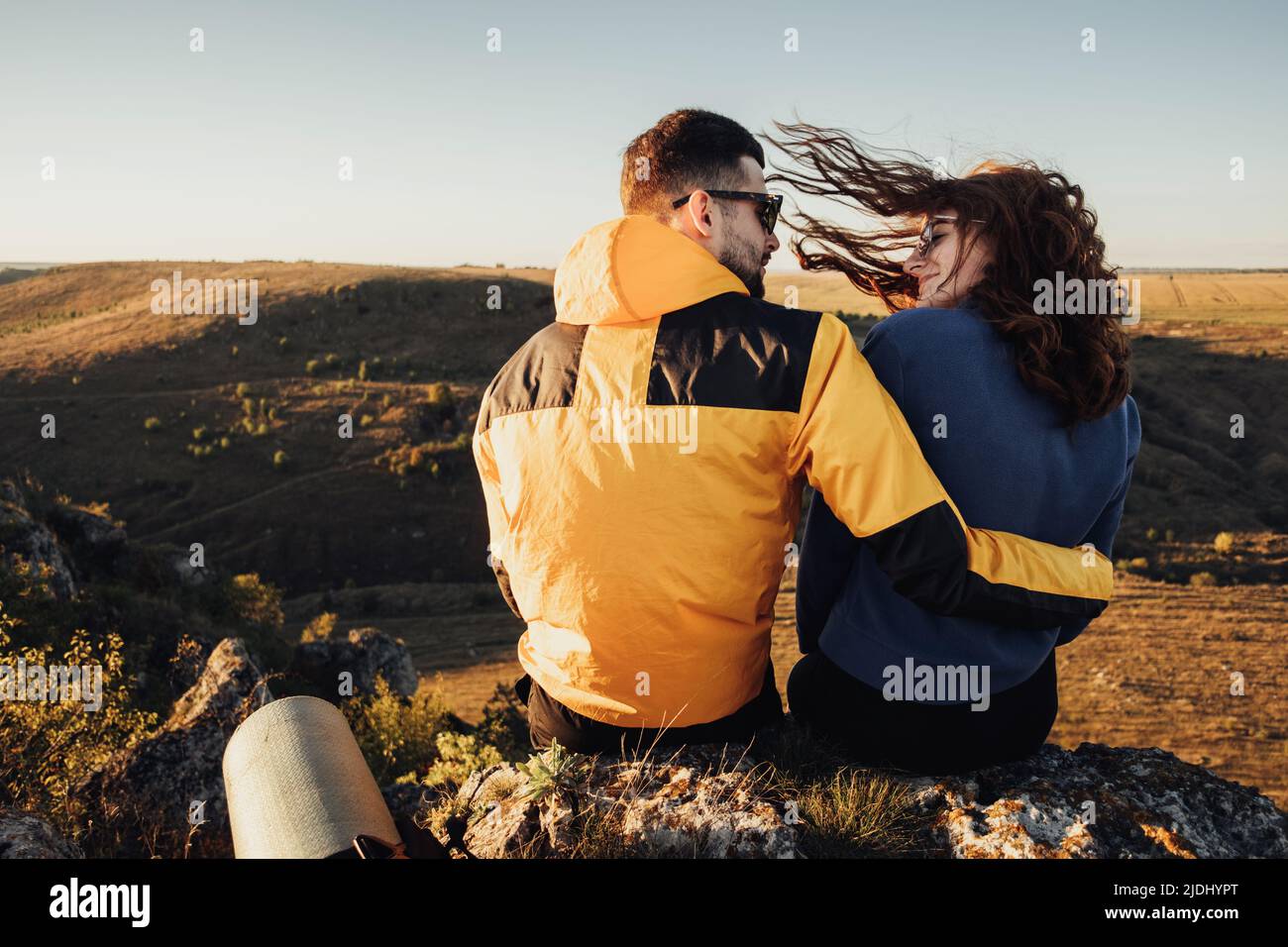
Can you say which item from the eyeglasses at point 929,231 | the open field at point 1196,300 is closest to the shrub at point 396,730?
the eyeglasses at point 929,231

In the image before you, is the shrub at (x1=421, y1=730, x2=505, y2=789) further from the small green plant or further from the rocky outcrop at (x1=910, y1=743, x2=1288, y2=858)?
the rocky outcrop at (x1=910, y1=743, x2=1288, y2=858)

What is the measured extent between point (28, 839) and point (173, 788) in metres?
3.53

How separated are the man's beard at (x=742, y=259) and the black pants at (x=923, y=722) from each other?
1.28m

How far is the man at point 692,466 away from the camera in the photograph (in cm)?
219

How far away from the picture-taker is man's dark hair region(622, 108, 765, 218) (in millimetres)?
2609

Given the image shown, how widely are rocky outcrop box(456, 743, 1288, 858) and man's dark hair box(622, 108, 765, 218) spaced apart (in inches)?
72.9

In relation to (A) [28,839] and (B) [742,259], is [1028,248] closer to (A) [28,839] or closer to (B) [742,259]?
(B) [742,259]

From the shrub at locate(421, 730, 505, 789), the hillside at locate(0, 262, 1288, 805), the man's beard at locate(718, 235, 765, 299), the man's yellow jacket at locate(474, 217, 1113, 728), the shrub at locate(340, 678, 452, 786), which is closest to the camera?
the man's yellow jacket at locate(474, 217, 1113, 728)

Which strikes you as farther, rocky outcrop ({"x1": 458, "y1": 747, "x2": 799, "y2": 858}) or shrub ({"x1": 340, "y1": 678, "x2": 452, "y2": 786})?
shrub ({"x1": 340, "y1": 678, "x2": 452, "y2": 786})

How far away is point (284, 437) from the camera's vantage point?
33219mm

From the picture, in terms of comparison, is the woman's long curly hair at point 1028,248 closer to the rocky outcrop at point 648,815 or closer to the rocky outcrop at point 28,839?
the rocky outcrop at point 648,815

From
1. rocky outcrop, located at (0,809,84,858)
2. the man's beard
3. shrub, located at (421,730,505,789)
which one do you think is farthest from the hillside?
rocky outcrop, located at (0,809,84,858)
